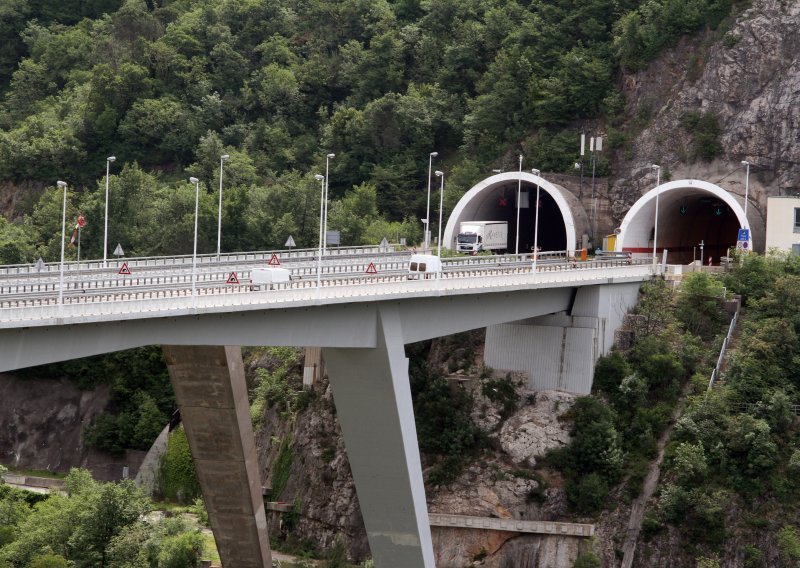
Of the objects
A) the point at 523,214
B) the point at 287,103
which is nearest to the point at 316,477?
the point at 523,214

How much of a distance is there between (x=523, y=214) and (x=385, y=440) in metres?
35.2

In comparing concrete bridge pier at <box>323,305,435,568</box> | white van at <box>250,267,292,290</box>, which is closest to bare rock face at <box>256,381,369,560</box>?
concrete bridge pier at <box>323,305,435,568</box>

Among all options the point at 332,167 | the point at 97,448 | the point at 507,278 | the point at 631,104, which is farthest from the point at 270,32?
the point at 507,278

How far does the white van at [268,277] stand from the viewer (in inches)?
2174

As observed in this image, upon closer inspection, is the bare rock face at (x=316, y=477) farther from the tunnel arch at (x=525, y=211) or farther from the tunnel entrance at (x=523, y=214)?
the tunnel entrance at (x=523, y=214)

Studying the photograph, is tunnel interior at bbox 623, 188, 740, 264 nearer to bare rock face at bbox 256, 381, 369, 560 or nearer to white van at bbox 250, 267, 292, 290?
bare rock face at bbox 256, 381, 369, 560

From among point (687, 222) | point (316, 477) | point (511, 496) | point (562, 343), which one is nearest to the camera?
point (511, 496)

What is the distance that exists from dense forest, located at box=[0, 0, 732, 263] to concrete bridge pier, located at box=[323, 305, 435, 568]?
3350 centimetres

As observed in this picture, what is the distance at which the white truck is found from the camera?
8525cm

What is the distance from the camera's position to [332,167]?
107 meters

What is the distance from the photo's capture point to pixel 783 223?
81625 millimetres

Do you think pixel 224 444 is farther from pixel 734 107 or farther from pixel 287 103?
pixel 287 103

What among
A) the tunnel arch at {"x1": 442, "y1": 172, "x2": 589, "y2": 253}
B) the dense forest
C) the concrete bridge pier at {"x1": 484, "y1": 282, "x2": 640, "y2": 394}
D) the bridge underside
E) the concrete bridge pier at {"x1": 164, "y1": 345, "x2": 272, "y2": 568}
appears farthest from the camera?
the dense forest

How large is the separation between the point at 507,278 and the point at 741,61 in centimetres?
3175
